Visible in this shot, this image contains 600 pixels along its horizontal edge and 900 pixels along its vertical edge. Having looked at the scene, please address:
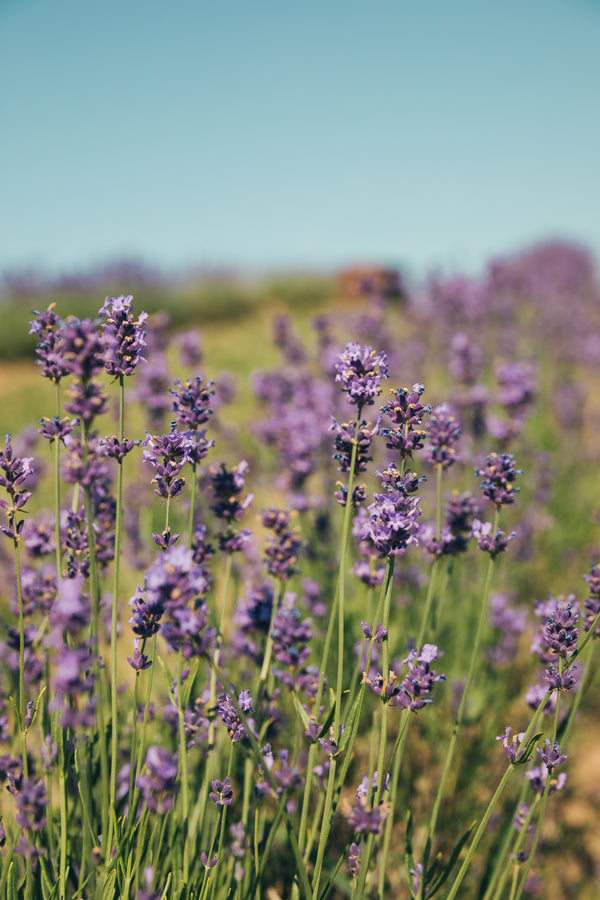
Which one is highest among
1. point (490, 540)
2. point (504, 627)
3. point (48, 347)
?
point (48, 347)

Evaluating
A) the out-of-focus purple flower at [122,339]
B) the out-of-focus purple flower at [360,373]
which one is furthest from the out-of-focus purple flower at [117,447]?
the out-of-focus purple flower at [360,373]

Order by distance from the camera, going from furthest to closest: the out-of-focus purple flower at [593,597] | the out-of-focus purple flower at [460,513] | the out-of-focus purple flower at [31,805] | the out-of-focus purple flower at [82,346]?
the out-of-focus purple flower at [460,513] → the out-of-focus purple flower at [593,597] → the out-of-focus purple flower at [31,805] → the out-of-focus purple flower at [82,346]

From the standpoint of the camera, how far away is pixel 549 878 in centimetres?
245

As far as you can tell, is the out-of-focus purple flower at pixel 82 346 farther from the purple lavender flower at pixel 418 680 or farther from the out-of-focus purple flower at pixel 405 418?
the purple lavender flower at pixel 418 680

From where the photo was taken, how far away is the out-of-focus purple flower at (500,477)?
5.27ft

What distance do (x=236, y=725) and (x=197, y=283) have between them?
16.8 m

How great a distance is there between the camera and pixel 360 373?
4.57ft

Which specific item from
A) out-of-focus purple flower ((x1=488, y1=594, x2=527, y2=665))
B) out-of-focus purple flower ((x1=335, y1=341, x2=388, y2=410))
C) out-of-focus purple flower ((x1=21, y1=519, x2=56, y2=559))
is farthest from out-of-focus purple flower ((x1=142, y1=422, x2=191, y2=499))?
out-of-focus purple flower ((x1=488, y1=594, x2=527, y2=665))

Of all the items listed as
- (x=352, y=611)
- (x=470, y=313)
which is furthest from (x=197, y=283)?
(x=352, y=611)

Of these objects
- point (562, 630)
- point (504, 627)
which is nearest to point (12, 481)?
point (562, 630)

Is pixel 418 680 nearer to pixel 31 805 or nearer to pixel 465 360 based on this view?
pixel 31 805

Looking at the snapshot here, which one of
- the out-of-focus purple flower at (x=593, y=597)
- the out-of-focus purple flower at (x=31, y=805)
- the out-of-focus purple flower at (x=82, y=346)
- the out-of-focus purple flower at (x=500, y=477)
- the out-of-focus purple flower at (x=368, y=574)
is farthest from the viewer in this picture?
the out-of-focus purple flower at (x=368, y=574)

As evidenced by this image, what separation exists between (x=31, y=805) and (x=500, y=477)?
135cm

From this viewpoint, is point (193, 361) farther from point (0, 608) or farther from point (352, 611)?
point (0, 608)
